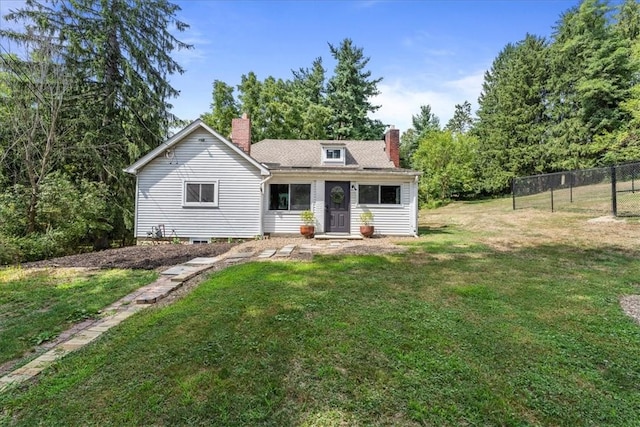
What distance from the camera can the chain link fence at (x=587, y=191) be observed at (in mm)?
12344

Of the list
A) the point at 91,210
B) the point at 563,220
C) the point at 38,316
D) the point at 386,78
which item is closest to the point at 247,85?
the point at 386,78

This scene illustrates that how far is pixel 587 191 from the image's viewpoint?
1573cm

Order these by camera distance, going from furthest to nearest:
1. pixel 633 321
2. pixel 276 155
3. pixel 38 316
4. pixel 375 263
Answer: pixel 276 155
pixel 375 263
pixel 38 316
pixel 633 321

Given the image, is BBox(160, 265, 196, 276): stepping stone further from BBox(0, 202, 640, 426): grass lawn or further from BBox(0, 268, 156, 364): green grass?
BBox(0, 202, 640, 426): grass lawn

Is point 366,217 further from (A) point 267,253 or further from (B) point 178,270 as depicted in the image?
(B) point 178,270

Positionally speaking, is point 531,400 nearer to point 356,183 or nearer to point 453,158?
point 356,183

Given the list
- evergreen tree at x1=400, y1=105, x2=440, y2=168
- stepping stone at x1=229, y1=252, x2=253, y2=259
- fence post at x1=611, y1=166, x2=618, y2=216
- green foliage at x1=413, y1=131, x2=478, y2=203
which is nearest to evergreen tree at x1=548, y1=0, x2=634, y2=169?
green foliage at x1=413, y1=131, x2=478, y2=203

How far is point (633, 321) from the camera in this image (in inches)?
160

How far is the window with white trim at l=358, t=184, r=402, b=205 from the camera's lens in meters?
12.7

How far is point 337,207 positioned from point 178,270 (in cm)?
693

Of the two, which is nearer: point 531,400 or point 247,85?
point 531,400

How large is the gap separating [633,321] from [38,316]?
792 cm

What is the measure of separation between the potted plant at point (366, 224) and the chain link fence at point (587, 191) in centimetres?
Result: 882

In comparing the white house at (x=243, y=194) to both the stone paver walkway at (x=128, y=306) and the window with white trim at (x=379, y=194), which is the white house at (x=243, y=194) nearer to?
the window with white trim at (x=379, y=194)
